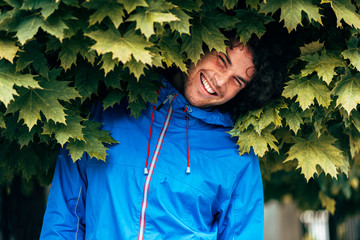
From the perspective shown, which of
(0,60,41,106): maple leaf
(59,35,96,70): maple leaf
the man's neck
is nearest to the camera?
(0,60,41,106): maple leaf

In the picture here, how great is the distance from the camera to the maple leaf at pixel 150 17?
1.98 meters

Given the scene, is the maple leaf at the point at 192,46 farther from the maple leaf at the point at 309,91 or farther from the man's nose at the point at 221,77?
the maple leaf at the point at 309,91

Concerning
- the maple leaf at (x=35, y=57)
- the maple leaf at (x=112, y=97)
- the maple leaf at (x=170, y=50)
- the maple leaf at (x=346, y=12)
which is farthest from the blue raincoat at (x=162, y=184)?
the maple leaf at (x=346, y=12)

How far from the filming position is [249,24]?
2.48 metres

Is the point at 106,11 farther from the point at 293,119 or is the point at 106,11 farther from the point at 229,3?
the point at 293,119

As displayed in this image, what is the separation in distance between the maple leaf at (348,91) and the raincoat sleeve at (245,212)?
0.57 meters

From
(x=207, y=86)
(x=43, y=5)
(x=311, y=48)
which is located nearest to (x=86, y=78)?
(x=43, y=5)

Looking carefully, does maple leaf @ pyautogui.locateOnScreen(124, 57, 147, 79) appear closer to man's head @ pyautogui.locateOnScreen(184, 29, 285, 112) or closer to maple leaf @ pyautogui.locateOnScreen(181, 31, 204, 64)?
maple leaf @ pyautogui.locateOnScreen(181, 31, 204, 64)

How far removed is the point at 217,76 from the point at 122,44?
0.69 metres

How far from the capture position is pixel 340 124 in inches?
119

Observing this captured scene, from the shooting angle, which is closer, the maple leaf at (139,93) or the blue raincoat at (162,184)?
the blue raincoat at (162,184)

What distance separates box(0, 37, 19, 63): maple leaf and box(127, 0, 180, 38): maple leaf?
1.76 feet

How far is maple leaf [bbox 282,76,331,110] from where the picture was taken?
8.12 ft

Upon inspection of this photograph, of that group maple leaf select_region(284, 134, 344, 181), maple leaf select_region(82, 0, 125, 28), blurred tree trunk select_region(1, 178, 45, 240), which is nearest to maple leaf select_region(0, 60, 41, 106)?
maple leaf select_region(82, 0, 125, 28)
